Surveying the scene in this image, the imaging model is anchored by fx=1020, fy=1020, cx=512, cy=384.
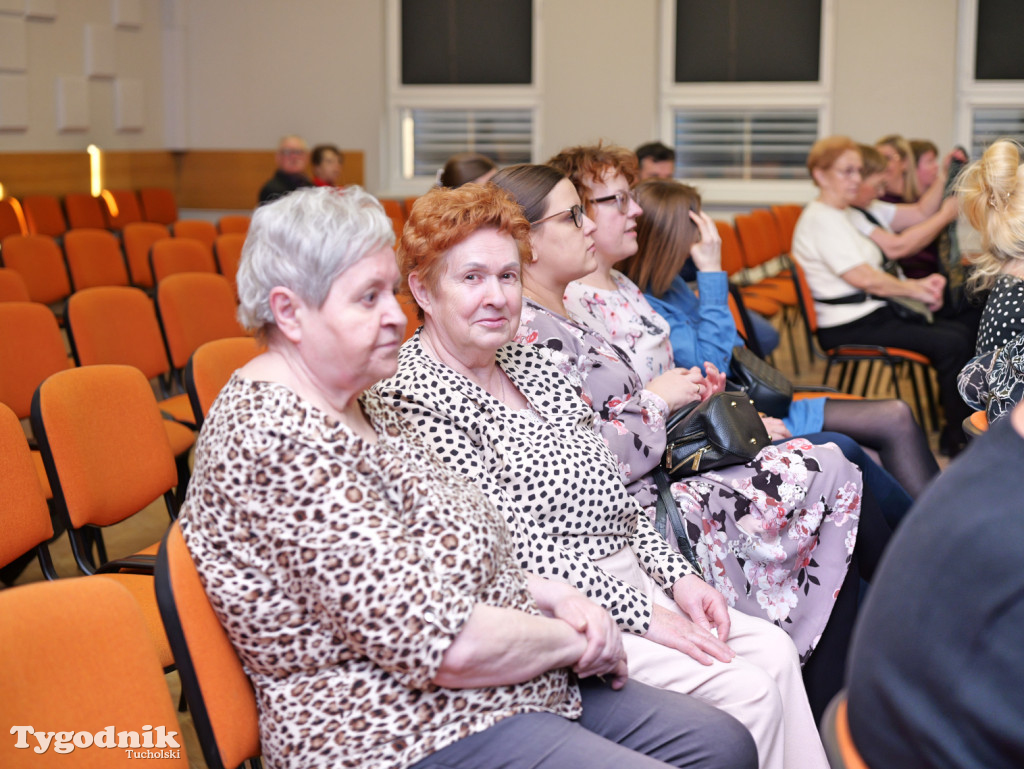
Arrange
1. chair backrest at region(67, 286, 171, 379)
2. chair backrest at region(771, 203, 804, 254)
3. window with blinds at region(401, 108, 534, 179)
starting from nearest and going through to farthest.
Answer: chair backrest at region(67, 286, 171, 379)
chair backrest at region(771, 203, 804, 254)
window with blinds at region(401, 108, 534, 179)

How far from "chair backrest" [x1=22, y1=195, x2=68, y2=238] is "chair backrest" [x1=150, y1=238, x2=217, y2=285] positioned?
8.92 ft

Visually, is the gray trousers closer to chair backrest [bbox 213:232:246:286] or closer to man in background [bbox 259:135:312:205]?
chair backrest [bbox 213:232:246:286]

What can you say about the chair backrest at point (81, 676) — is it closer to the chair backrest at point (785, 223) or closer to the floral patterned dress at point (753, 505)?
the floral patterned dress at point (753, 505)

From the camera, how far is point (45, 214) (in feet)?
27.0

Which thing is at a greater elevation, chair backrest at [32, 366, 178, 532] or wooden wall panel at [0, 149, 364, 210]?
wooden wall panel at [0, 149, 364, 210]

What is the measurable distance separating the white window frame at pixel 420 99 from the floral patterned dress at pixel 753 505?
7873 mm

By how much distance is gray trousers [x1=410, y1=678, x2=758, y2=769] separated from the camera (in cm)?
144

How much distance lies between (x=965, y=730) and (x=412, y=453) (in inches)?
36.5

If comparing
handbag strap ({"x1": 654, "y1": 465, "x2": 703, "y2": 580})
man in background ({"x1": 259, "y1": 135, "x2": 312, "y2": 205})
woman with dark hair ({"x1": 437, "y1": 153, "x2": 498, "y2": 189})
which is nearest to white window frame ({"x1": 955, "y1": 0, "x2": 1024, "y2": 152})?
man in background ({"x1": 259, "y1": 135, "x2": 312, "y2": 205})

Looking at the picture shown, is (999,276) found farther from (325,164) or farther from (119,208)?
(119,208)

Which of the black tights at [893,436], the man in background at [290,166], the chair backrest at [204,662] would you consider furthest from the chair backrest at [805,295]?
the man in background at [290,166]

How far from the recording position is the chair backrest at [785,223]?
26.3ft

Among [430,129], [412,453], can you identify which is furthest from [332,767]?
[430,129]

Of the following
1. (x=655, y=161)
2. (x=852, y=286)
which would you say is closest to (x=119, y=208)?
(x=655, y=161)
